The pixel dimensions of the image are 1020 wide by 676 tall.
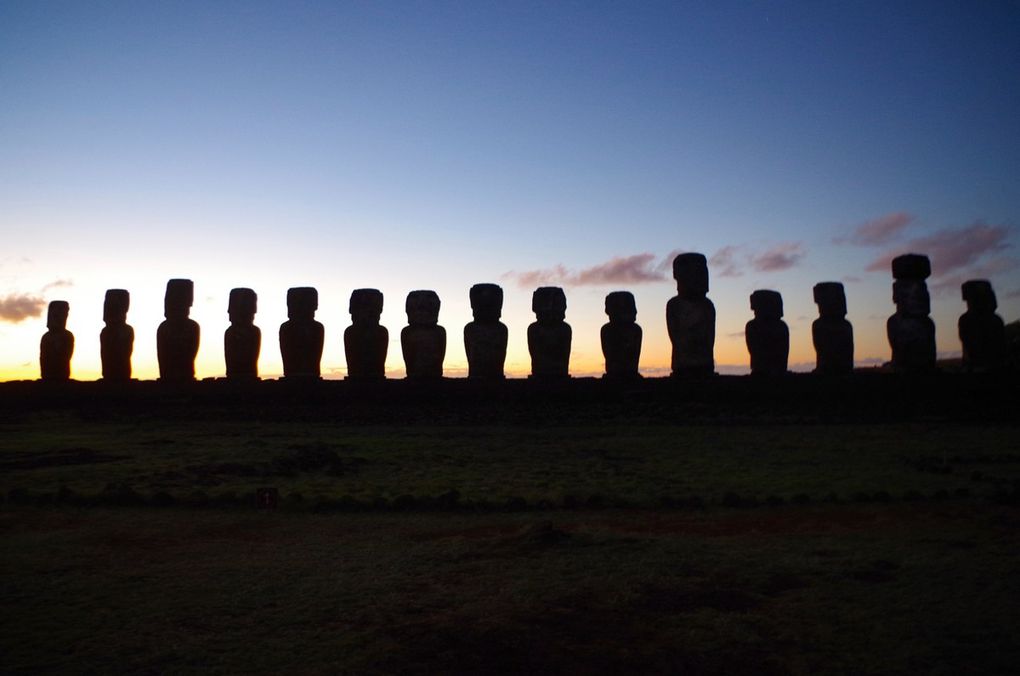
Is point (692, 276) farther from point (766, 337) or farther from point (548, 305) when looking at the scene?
point (548, 305)

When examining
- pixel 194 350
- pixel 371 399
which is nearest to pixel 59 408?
pixel 194 350

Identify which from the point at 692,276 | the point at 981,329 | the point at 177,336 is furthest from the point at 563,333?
the point at 981,329

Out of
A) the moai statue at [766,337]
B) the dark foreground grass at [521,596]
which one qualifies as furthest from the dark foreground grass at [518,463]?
the moai statue at [766,337]

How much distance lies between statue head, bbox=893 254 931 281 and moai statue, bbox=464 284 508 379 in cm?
834

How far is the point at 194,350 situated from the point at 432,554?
13875 millimetres

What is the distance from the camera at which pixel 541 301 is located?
16.5 m

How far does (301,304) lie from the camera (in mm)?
17094

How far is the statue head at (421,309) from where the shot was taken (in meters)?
16.7

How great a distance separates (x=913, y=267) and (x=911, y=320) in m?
1.13

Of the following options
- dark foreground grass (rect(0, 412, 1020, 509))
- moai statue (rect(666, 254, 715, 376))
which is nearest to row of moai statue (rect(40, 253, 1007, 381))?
moai statue (rect(666, 254, 715, 376))

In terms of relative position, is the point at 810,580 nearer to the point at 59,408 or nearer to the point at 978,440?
the point at 978,440

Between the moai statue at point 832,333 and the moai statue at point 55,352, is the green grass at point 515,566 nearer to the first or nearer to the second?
the moai statue at point 832,333

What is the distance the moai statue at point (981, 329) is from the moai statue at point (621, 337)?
7015 mm

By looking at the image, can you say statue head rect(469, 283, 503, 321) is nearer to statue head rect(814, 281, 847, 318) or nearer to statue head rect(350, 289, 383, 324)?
statue head rect(350, 289, 383, 324)
